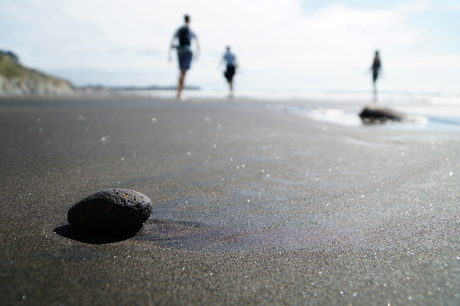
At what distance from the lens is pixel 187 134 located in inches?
152

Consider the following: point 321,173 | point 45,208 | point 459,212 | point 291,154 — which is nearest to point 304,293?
point 459,212

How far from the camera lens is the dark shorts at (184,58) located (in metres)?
8.40

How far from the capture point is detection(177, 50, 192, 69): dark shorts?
331 inches

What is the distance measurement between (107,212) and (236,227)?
560mm

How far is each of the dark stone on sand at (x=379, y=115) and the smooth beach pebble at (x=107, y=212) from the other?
5.72 m

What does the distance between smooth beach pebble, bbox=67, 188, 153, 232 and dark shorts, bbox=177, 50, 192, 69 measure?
296 inches

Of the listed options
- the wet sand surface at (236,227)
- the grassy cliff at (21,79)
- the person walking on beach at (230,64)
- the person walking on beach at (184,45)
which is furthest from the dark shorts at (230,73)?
the grassy cliff at (21,79)

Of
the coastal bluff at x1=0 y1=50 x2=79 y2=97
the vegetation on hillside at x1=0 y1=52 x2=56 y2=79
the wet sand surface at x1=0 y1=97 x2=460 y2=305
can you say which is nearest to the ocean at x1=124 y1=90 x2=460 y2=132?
the wet sand surface at x1=0 y1=97 x2=460 y2=305

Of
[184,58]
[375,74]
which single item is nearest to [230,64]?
[184,58]

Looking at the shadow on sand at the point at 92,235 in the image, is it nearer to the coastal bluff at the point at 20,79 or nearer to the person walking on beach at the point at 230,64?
the person walking on beach at the point at 230,64

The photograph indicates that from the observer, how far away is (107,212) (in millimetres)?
1327

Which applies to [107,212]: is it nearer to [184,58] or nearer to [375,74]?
[184,58]

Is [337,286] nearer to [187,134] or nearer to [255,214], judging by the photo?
[255,214]

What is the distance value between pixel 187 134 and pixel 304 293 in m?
3.03
